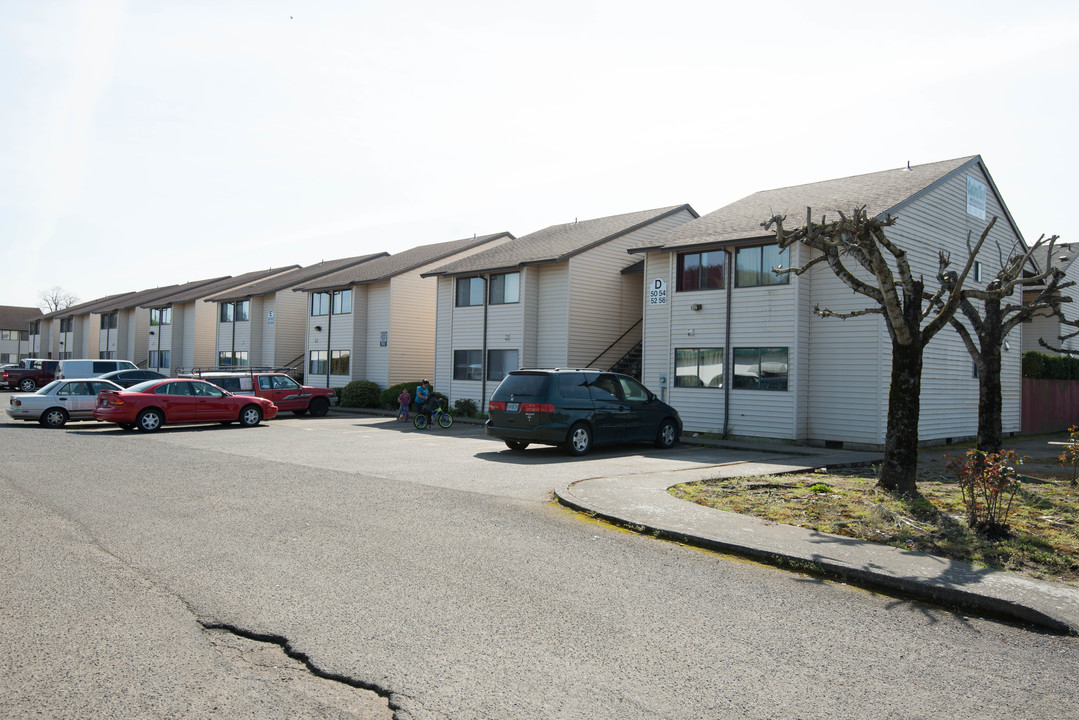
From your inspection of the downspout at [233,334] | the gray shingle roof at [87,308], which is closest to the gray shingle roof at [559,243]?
the downspout at [233,334]

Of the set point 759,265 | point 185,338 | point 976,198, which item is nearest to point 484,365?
point 759,265

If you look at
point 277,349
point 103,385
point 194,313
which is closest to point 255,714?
point 103,385

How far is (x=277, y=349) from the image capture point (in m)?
41.5

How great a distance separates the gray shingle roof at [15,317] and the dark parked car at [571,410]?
325 feet

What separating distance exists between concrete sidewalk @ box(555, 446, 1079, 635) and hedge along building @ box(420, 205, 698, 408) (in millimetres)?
15259

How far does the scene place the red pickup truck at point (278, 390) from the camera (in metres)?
26.3

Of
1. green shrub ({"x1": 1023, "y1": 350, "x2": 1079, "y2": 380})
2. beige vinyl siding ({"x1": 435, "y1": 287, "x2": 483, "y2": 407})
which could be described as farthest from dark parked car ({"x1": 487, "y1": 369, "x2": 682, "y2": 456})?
green shrub ({"x1": 1023, "y1": 350, "x2": 1079, "y2": 380})

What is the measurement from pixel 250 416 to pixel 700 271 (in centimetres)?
1352

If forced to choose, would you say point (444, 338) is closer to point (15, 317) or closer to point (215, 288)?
point (215, 288)

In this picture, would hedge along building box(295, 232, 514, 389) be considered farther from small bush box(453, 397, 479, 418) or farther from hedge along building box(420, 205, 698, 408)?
small bush box(453, 397, 479, 418)

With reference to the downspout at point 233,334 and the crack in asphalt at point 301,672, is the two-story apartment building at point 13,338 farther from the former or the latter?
the crack in asphalt at point 301,672

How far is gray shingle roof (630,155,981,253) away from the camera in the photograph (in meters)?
19.1

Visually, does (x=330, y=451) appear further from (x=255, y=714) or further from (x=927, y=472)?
(x=255, y=714)

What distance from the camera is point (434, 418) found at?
23.7 metres
